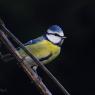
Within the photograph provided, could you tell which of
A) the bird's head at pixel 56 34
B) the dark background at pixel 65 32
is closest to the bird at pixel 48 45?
the bird's head at pixel 56 34

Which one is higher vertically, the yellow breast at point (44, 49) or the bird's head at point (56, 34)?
the bird's head at point (56, 34)

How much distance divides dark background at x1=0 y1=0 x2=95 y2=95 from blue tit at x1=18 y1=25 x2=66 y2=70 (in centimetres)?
80

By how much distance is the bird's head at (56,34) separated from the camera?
1.88 metres

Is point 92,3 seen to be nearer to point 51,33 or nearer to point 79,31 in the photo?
point 79,31

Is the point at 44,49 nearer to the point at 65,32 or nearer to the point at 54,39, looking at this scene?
the point at 54,39

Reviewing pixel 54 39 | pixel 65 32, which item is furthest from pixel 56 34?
pixel 65 32

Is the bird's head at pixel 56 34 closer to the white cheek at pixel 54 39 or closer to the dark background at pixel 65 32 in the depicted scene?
the white cheek at pixel 54 39

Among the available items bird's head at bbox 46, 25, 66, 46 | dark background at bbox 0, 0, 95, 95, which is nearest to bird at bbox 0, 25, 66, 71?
bird's head at bbox 46, 25, 66, 46

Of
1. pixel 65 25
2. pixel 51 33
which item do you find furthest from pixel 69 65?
pixel 51 33

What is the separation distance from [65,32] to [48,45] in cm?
99

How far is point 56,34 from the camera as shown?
1.90 meters

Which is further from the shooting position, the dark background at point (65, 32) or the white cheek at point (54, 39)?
the dark background at point (65, 32)

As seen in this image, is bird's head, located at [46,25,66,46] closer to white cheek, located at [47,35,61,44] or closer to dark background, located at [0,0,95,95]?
white cheek, located at [47,35,61,44]

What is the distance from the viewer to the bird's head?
1.88m
